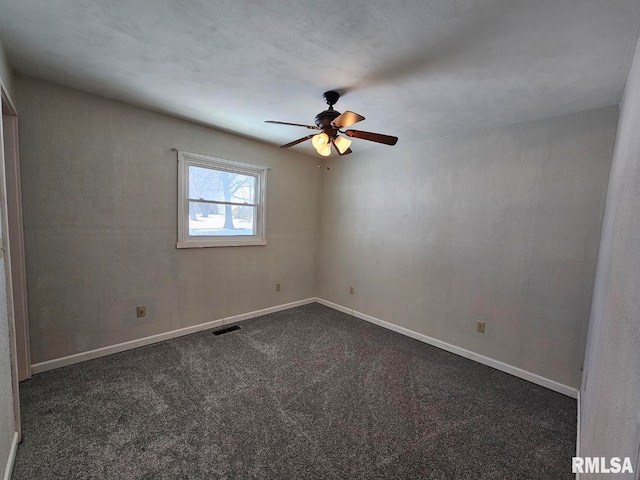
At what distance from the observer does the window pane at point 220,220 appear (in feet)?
10.7

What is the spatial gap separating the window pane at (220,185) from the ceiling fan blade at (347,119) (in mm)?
1872

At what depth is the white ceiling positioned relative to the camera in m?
1.36

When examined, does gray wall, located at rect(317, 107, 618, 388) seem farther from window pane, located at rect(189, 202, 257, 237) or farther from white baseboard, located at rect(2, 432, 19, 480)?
white baseboard, located at rect(2, 432, 19, 480)

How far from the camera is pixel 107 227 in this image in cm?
263

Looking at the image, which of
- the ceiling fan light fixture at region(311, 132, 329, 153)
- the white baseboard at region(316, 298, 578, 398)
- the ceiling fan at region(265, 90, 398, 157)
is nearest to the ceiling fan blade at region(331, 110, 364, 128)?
the ceiling fan at region(265, 90, 398, 157)

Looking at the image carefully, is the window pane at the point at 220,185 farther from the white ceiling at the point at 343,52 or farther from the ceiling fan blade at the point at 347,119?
the ceiling fan blade at the point at 347,119

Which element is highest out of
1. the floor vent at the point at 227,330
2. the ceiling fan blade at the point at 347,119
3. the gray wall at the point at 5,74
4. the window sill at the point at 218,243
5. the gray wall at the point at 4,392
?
the gray wall at the point at 5,74

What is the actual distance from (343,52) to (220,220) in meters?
2.46

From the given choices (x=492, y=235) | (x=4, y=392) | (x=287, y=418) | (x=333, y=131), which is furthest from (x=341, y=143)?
(x=4, y=392)

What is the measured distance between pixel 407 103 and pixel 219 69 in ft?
4.98

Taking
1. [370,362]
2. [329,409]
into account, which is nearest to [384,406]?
[329,409]

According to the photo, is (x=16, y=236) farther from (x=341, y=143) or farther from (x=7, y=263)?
(x=341, y=143)

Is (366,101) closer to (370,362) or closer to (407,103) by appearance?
(407,103)

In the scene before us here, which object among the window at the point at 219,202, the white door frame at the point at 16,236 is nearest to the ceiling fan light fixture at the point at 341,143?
the window at the point at 219,202
